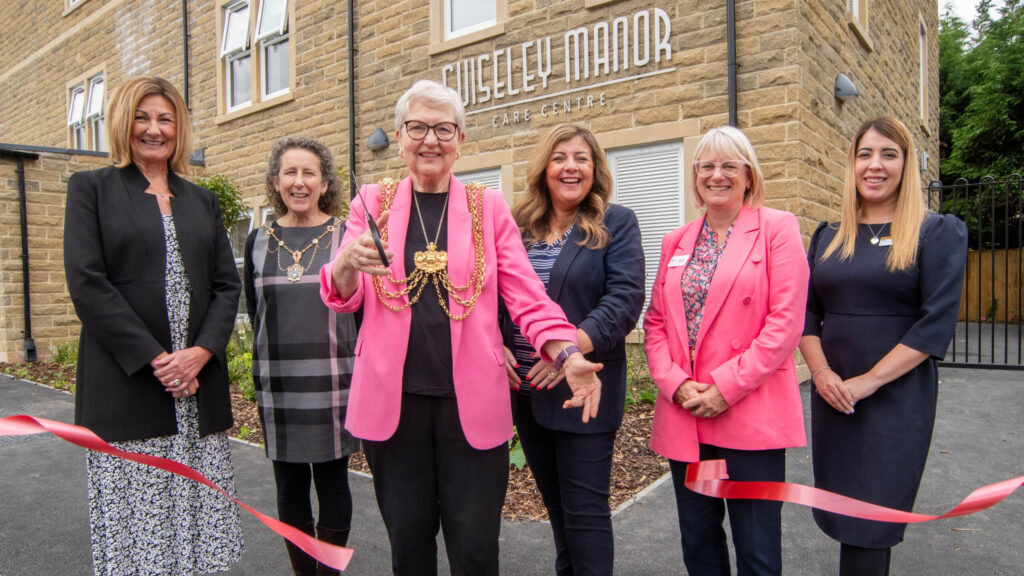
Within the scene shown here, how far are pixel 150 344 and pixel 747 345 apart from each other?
219cm

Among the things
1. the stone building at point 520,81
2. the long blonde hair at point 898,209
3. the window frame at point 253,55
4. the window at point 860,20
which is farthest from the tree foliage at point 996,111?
the long blonde hair at point 898,209

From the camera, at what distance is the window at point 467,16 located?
26.8 feet

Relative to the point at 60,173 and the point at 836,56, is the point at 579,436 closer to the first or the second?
the point at 836,56

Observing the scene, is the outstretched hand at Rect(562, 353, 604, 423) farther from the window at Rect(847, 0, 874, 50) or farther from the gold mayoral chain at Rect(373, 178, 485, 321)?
the window at Rect(847, 0, 874, 50)

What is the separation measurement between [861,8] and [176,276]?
889 centimetres

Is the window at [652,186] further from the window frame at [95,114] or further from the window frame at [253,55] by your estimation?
the window frame at [95,114]

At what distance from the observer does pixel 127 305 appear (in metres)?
2.33

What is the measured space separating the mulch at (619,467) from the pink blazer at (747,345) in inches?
64.3

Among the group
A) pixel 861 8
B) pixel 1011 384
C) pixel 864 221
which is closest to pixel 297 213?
pixel 864 221

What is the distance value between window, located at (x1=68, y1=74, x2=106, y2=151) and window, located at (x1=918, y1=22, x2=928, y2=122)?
54.9ft

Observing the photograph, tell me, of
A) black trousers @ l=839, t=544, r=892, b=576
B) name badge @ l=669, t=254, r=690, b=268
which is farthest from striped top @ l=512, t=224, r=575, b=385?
black trousers @ l=839, t=544, r=892, b=576

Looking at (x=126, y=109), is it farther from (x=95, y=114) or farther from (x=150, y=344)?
(x=95, y=114)

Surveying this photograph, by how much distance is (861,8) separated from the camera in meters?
8.26

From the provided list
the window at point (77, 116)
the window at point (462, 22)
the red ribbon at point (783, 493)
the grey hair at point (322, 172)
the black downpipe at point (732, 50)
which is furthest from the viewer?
the window at point (77, 116)
